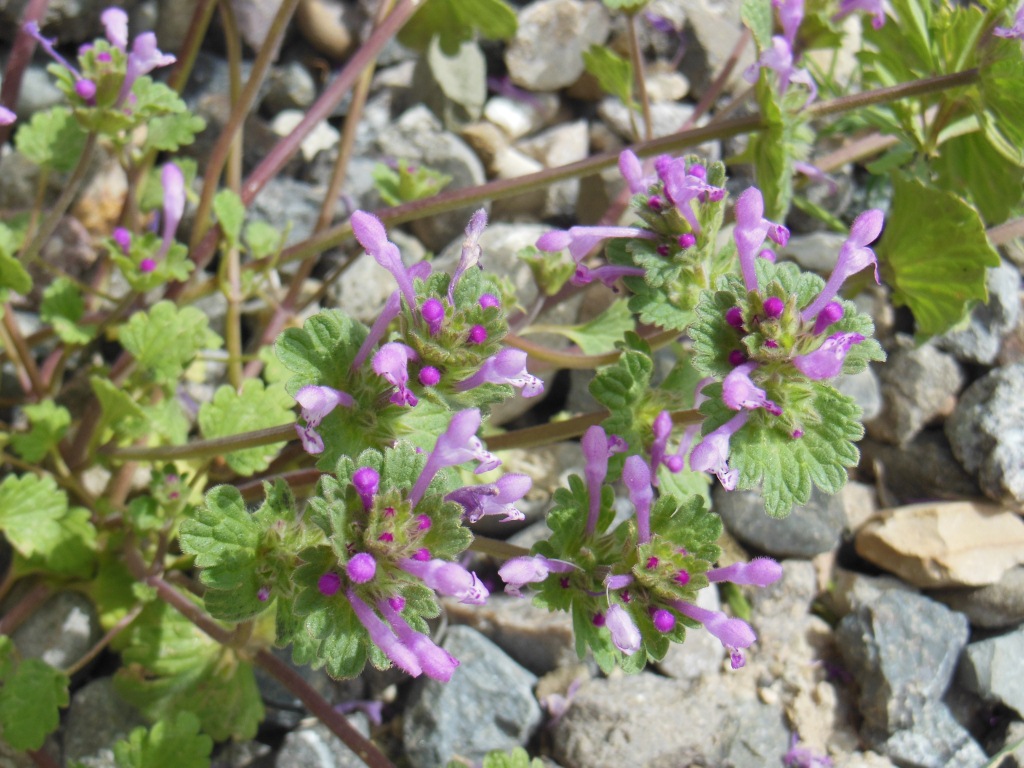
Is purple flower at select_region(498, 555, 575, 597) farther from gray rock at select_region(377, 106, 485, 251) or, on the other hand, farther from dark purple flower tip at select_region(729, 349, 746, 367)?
gray rock at select_region(377, 106, 485, 251)

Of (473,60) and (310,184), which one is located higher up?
(473,60)

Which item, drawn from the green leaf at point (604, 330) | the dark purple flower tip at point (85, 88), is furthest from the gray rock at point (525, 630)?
the dark purple flower tip at point (85, 88)

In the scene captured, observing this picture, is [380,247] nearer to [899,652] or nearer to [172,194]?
[172,194]

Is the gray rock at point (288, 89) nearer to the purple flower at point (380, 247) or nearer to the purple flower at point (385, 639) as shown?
the purple flower at point (380, 247)

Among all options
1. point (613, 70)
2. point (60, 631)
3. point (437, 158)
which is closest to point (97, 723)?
point (60, 631)

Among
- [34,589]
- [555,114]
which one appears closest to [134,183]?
[34,589]

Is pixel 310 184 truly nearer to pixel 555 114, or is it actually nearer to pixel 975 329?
pixel 555 114
